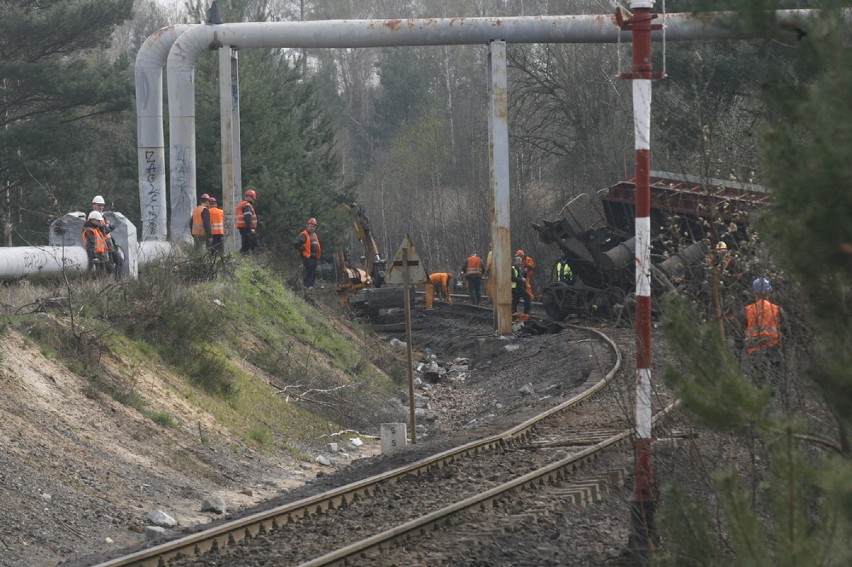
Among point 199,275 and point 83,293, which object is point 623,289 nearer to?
point 199,275

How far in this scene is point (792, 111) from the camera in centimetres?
459

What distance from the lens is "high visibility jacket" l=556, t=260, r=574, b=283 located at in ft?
97.6

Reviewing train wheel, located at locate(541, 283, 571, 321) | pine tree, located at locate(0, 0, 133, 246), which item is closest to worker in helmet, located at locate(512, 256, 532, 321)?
train wheel, located at locate(541, 283, 571, 321)

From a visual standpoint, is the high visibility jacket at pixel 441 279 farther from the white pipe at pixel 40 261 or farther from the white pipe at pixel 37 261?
the white pipe at pixel 37 261

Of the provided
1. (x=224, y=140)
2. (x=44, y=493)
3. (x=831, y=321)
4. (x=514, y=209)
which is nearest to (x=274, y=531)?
(x=44, y=493)

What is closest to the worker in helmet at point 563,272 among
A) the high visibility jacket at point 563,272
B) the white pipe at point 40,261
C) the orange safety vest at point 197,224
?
the high visibility jacket at point 563,272

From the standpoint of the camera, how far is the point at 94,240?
701 inches

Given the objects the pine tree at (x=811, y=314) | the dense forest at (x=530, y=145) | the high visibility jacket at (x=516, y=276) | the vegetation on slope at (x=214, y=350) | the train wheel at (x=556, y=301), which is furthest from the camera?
the high visibility jacket at (x=516, y=276)

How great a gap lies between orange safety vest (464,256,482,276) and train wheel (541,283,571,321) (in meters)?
5.50

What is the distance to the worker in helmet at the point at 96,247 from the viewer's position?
691 inches

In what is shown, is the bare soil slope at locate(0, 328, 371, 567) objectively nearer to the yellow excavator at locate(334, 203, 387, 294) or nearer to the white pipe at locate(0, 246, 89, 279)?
the white pipe at locate(0, 246, 89, 279)

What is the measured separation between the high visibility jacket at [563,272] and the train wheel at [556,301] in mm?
456

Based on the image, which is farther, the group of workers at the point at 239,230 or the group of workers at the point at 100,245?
the group of workers at the point at 239,230

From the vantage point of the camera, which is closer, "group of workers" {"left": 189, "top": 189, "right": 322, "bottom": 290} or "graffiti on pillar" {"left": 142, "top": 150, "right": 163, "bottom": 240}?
"group of workers" {"left": 189, "top": 189, "right": 322, "bottom": 290}
